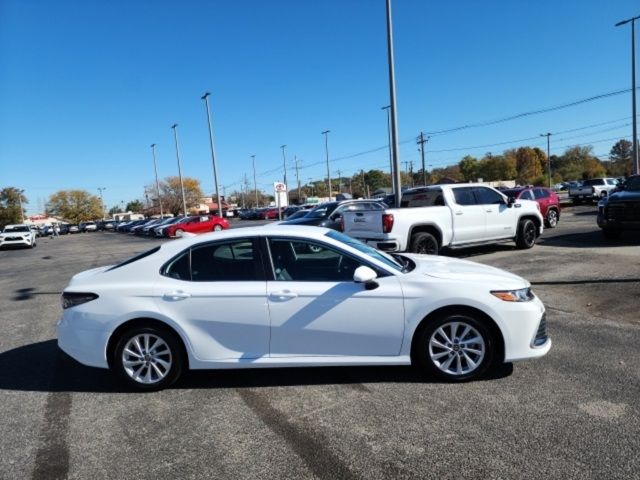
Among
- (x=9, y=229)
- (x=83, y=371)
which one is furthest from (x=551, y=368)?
(x=9, y=229)

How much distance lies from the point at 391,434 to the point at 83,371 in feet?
11.5

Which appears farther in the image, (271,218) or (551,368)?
(271,218)

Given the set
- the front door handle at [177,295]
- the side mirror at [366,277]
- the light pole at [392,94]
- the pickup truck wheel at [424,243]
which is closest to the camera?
the side mirror at [366,277]

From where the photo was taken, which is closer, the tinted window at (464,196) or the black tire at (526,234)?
the tinted window at (464,196)

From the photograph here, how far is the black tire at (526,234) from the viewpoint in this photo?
539 inches

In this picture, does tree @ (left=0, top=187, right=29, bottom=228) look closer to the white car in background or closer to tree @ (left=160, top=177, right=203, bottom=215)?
tree @ (left=160, top=177, right=203, bottom=215)

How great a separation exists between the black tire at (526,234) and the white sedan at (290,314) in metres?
9.49

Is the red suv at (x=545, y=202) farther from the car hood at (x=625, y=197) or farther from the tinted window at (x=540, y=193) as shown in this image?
the car hood at (x=625, y=197)

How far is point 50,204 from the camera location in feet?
442

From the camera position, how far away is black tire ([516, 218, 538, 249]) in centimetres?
1368

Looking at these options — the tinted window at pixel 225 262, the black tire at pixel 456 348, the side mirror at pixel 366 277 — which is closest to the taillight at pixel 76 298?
the tinted window at pixel 225 262

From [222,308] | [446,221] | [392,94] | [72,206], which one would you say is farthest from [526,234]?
[72,206]

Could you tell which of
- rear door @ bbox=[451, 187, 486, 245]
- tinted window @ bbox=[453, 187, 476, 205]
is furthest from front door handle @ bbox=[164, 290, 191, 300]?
tinted window @ bbox=[453, 187, 476, 205]

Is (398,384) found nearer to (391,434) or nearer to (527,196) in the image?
(391,434)
